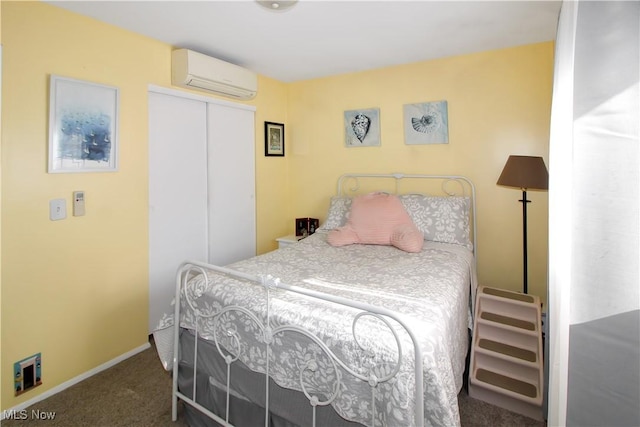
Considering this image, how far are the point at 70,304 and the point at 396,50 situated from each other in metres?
3.06

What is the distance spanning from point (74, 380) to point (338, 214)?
227 centimetres

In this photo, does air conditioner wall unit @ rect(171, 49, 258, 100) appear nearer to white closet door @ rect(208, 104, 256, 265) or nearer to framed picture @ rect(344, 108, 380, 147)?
white closet door @ rect(208, 104, 256, 265)

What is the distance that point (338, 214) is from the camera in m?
3.12

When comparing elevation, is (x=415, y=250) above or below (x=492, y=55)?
below

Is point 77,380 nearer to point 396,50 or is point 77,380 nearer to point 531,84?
point 396,50

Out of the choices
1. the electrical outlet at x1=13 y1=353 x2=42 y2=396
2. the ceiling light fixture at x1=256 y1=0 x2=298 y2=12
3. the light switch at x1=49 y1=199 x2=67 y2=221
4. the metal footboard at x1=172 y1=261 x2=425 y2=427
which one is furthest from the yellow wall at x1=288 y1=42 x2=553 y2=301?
the electrical outlet at x1=13 y1=353 x2=42 y2=396

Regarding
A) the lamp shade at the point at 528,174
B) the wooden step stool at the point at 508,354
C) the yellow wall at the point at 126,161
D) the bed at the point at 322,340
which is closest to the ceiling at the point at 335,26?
the yellow wall at the point at 126,161

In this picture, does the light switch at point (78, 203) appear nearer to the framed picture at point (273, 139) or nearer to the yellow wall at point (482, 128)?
the framed picture at point (273, 139)

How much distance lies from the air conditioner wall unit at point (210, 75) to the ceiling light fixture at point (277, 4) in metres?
0.92

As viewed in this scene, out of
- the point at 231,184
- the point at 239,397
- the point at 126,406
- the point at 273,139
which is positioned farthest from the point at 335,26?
the point at 126,406

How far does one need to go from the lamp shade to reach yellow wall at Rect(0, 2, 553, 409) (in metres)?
0.50

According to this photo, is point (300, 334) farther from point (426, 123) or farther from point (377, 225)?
point (426, 123)

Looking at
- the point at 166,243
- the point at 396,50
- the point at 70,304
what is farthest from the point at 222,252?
the point at 396,50

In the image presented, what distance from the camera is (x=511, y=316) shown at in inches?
87.0
